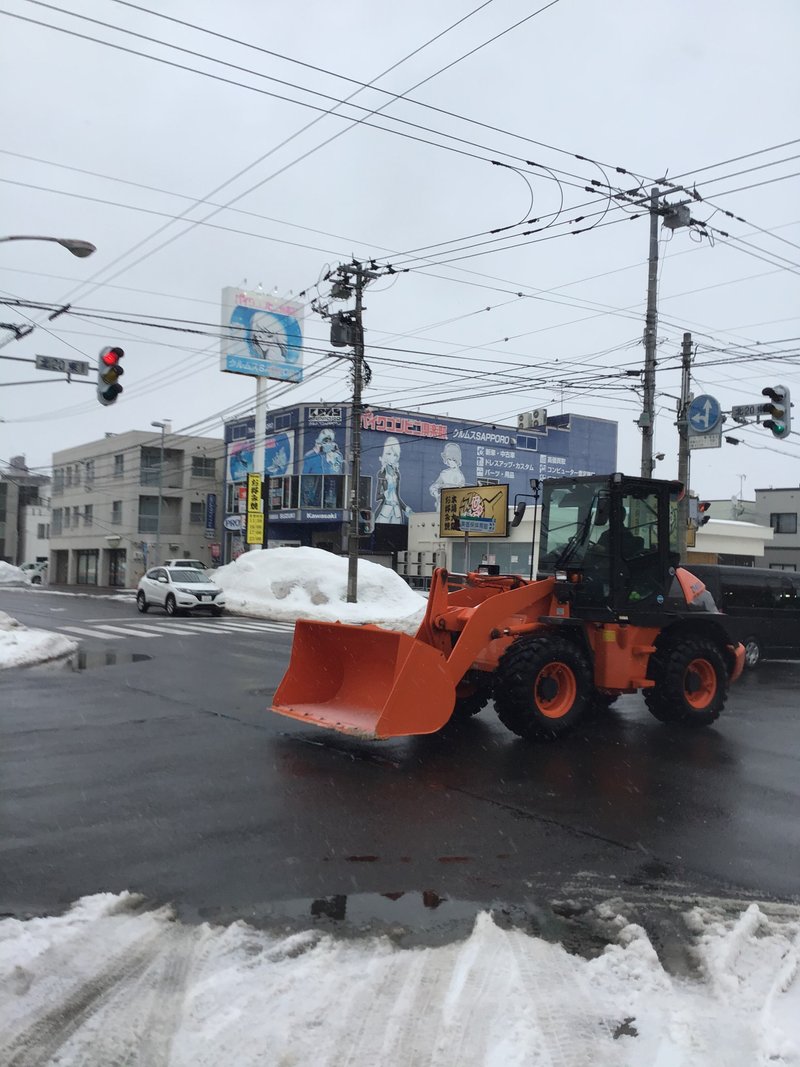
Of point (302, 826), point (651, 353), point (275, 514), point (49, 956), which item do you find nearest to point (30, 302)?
point (651, 353)

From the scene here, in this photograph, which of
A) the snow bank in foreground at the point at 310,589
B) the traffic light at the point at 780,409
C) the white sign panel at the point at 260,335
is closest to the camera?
the traffic light at the point at 780,409

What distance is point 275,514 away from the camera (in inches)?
2050

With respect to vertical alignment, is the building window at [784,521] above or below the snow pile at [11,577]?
above

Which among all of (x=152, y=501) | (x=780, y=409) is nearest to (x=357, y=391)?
(x=780, y=409)

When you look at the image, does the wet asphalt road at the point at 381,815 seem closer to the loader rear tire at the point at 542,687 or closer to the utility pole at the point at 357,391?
the loader rear tire at the point at 542,687

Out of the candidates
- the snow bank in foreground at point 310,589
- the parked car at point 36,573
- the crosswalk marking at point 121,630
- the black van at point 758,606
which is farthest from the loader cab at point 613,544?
the parked car at point 36,573

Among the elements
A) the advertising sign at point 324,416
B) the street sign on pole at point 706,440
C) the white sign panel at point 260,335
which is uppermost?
the white sign panel at point 260,335

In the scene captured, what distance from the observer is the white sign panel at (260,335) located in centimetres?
4812

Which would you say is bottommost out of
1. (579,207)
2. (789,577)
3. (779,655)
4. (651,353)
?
(779,655)

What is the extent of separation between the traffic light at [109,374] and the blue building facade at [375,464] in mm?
28606

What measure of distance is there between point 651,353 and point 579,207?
486 cm

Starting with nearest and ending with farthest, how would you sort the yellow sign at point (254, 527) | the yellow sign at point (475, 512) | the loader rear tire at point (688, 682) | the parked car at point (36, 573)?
the loader rear tire at point (688, 682) < the yellow sign at point (475, 512) < the yellow sign at point (254, 527) < the parked car at point (36, 573)

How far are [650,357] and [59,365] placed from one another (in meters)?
13.9

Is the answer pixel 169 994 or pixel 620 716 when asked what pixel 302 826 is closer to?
pixel 169 994
